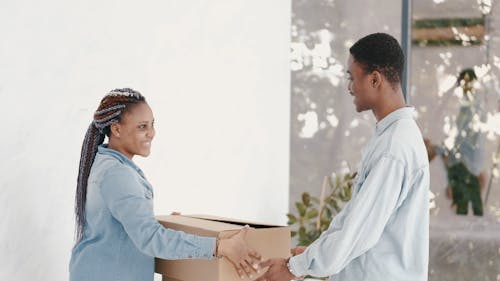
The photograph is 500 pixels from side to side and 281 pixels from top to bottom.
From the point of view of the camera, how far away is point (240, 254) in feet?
5.88

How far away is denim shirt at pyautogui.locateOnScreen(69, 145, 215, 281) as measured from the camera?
5.99ft

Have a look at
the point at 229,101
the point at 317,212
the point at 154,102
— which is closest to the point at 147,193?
the point at 154,102

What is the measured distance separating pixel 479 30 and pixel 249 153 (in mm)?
1581

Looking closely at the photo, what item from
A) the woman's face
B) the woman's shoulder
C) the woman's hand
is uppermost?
the woman's face

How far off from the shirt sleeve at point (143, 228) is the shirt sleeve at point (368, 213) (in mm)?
342

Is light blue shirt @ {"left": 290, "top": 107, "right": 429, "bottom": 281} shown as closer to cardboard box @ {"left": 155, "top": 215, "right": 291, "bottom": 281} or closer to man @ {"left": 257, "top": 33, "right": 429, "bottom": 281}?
man @ {"left": 257, "top": 33, "right": 429, "bottom": 281}

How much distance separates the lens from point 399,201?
1869 mm

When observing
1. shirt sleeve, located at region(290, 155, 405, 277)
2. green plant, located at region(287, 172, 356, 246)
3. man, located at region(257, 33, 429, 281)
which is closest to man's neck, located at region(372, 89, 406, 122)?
man, located at region(257, 33, 429, 281)

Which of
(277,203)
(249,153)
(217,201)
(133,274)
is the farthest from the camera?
(277,203)

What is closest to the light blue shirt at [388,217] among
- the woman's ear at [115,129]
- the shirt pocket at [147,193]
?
the shirt pocket at [147,193]

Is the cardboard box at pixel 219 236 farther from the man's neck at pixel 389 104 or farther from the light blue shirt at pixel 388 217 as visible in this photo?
the man's neck at pixel 389 104

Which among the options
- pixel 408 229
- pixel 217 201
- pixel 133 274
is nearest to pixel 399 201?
pixel 408 229

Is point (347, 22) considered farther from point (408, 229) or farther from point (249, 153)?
point (408, 229)

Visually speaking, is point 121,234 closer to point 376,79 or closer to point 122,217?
point 122,217
